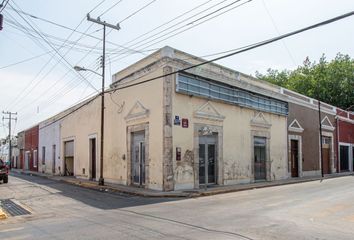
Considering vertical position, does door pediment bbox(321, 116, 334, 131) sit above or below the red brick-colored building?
above

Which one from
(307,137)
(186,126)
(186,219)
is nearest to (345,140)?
(307,137)

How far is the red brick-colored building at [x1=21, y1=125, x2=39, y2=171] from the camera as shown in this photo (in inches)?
1854

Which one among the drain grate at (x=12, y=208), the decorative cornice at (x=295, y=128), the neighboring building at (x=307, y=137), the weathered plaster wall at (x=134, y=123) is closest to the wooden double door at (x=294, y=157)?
the neighboring building at (x=307, y=137)

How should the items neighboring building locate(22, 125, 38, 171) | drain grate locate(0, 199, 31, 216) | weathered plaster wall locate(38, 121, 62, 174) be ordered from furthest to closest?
neighboring building locate(22, 125, 38, 171)
weathered plaster wall locate(38, 121, 62, 174)
drain grate locate(0, 199, 31, 216)

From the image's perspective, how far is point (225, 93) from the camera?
76.2 feet

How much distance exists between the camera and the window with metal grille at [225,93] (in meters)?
20.6

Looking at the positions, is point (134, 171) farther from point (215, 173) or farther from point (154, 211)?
point (154, 211)

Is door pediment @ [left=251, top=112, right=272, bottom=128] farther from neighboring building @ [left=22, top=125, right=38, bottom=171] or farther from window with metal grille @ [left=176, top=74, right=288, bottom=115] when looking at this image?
neighboring building @ [left=22, top=125, right=38, bottom=171]

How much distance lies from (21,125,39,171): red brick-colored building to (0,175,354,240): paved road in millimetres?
32932

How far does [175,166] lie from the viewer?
19.5 meters

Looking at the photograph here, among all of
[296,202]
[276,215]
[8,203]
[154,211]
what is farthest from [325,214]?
[8,203]

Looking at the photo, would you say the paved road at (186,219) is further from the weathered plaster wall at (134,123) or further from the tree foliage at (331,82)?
the tree foliage at (331,82)

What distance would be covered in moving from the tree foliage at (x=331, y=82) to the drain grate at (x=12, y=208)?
149 ft

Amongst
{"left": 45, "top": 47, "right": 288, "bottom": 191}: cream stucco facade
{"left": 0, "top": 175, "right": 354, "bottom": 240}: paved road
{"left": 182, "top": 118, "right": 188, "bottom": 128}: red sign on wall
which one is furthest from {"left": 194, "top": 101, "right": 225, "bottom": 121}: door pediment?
{"left": 0, "top": 175, "right": 354, "bottom": 240}: paved road
